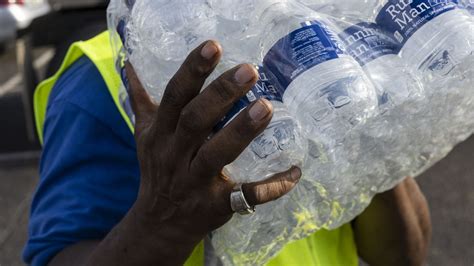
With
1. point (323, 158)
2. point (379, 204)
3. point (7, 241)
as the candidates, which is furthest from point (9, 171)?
point (323, 158)

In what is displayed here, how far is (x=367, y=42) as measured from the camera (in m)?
1.59

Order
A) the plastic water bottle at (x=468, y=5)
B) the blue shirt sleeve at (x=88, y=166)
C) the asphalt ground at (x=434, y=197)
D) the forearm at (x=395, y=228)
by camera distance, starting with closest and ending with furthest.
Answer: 1. the plastic water bottle at (x=468, y=5)
2. the blue shirt sleeve at (x=88, y=166)
3. the forearm at (x=395, y=228)
4. the asphalt ground at (x=434, y=197)

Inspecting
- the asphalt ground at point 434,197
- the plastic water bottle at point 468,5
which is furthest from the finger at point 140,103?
the asphalt ground at point 434,197

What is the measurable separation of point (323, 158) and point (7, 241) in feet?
13.8

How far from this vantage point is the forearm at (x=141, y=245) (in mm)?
1650

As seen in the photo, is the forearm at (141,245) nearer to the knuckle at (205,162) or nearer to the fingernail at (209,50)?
the knuckle at (205,162)

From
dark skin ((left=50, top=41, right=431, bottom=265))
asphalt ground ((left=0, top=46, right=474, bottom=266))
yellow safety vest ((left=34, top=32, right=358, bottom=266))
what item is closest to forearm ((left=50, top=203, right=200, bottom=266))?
dark skin ((left=50, top=41, right=431, bottom=265))

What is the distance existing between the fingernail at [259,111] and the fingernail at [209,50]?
0.11m

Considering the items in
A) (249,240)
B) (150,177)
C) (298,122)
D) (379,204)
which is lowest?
(379,204)

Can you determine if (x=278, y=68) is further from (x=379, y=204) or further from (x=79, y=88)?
(x=379, y=204)

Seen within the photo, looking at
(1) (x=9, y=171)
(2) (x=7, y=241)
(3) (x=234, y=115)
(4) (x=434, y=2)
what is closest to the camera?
(3) (x=234, y=115)

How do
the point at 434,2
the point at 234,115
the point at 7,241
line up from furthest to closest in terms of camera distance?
the point at 7,241 → the point at 434,2 → the point at 234,115

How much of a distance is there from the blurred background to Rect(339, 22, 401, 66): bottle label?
9.34 ft

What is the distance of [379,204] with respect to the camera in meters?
2.26
